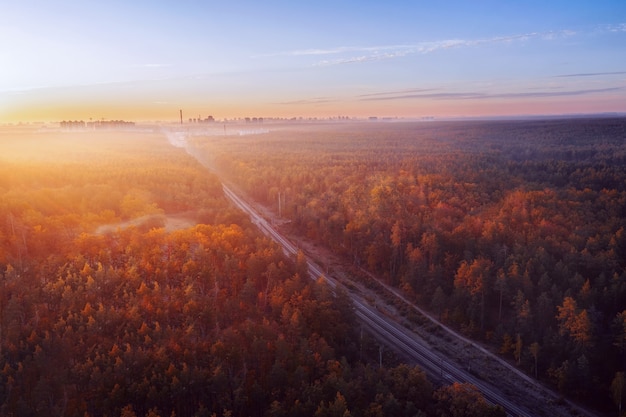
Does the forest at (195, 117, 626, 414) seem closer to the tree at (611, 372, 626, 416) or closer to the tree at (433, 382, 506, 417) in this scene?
the tree at (611, 372, 626, 416)

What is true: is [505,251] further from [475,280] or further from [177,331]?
[177,331]

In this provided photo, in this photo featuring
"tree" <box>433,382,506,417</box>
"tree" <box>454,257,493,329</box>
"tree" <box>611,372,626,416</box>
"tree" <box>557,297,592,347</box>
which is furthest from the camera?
→ "tree" <box>454,257,493,329</box>

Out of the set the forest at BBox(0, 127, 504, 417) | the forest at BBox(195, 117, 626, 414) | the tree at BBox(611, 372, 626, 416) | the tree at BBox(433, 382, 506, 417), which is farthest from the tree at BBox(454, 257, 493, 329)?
the tree at BBox(433, 382, 506, 417)

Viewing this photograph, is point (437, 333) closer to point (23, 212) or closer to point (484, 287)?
point (484, 287)

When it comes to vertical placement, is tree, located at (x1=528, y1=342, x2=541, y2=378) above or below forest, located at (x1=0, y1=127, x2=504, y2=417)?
below

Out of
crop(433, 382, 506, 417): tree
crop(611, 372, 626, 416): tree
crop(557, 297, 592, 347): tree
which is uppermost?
crop(557, 297, 592, 347): tree

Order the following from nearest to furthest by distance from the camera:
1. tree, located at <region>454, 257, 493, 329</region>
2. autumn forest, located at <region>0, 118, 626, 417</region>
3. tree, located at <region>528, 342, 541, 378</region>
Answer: autumn forest, located at <region>0, 118, 626, 417</region> < tree, located at <region>528, 342, 541, 378</region> < tree, located at <region>454, 257, 493, 329</region>

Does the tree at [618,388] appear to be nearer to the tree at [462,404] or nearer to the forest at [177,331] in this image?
the forest at [177,331]
